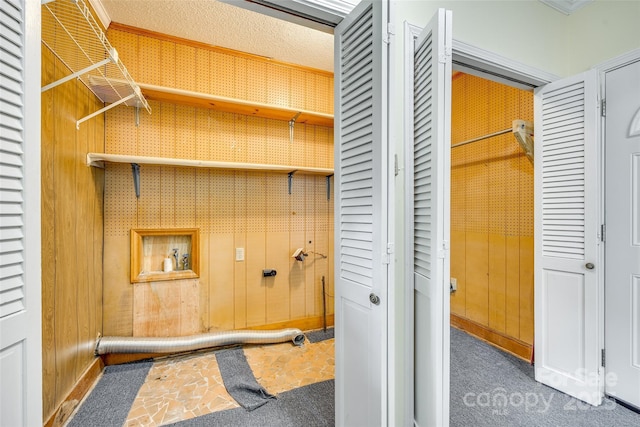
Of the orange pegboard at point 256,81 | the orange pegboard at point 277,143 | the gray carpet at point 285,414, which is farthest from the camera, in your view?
the orange pegboard at point 277,143

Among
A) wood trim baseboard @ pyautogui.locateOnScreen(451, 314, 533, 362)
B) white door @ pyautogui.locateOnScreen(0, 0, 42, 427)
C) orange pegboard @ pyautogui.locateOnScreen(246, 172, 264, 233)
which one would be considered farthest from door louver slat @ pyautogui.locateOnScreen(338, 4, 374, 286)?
wood trim baseboard @ pyautogui.locateOnScreen(451, 314, 533, 362)

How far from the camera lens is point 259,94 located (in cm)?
276

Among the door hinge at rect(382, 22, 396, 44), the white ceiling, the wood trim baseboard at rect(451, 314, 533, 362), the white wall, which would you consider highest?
the white ceiling

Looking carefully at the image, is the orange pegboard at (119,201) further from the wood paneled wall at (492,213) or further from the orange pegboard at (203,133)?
the wood paneled wall at (492,213)

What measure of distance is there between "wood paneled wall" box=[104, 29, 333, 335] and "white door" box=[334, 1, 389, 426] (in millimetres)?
1614

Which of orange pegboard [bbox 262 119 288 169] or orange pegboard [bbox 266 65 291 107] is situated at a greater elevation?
orange pegboard [bbox 266 65 291 107]

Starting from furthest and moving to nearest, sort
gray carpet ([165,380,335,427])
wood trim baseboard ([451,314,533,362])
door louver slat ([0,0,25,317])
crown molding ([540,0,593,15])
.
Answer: wood trim baseboard ([451,314,533,362]) → crown molding ([540,0,593,15]) → gray carpet ([165,380,335,427]) → door louver slat ([0,0,25,317])

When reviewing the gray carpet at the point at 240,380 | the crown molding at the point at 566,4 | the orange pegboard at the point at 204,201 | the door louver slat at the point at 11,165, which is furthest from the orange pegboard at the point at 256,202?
the crown molding at the point at 566,4

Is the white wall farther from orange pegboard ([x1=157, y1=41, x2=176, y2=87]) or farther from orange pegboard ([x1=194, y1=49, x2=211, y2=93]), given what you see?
orange pegboard ([x1=157, y1=41, x2=176, y2=87])

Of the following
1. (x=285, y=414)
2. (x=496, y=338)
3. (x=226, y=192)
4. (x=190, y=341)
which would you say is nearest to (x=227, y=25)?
(x=226, y=192)

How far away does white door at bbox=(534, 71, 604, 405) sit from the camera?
6.00ft

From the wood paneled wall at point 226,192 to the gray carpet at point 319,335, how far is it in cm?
15

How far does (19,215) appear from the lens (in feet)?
2.50

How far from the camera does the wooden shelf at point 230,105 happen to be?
7.31 ft
